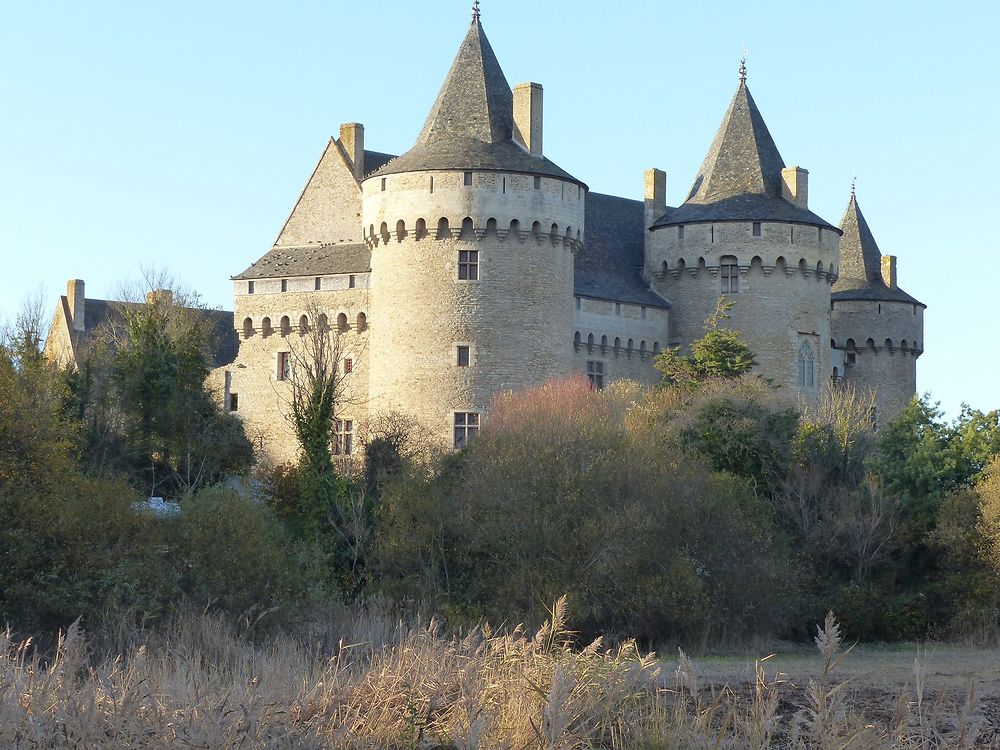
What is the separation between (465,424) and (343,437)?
421cm

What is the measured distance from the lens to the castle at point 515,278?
42000 mm

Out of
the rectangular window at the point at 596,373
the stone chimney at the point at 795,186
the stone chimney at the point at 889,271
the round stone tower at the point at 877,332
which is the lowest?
the rectangular window at the point at 596,373

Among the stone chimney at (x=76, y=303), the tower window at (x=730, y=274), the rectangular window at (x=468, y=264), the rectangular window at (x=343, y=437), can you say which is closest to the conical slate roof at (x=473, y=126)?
the rectangular window at (x=468, y=264)

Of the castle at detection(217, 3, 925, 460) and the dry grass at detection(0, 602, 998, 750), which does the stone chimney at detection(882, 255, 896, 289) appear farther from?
the dry grass at detection(0, 602, 998, 750)

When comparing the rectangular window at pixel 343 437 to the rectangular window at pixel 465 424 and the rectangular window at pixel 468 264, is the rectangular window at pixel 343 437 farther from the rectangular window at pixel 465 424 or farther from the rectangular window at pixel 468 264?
the rectangular window at pixel 468 264

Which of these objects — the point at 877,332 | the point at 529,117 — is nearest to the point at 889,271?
the point at 877,332

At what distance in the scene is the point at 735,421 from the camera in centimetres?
3584

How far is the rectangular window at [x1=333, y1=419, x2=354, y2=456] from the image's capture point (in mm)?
A: 43062

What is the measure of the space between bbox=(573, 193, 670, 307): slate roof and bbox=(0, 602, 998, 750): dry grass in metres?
35.6

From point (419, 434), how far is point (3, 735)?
3177 centimetres

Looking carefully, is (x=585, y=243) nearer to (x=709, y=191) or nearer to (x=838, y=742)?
(x=709, y=191)

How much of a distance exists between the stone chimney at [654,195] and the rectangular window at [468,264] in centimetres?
1123

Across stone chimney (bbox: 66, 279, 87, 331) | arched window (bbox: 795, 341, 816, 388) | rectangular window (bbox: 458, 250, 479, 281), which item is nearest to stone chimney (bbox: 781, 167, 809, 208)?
arched window (bbox: 795, 341, 816, 388)

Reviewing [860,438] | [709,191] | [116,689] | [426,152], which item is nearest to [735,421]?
[860,438]
